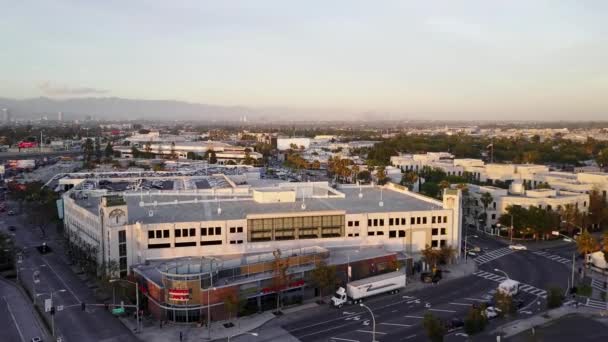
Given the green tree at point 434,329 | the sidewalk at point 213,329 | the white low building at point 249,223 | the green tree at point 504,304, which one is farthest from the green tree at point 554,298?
the sidewalk at point 213,329

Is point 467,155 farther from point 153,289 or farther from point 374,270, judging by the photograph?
point 153,289

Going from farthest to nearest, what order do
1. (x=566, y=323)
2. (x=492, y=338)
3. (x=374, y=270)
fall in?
(x=374, y=270), (x=566, y=323), (x=492, y=338)

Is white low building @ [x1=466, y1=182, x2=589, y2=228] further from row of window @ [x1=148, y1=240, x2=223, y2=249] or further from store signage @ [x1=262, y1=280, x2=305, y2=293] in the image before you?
row of window @ [x1=148, y1=240, x2=223, y2=249]

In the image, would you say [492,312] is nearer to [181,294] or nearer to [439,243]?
[439,243]

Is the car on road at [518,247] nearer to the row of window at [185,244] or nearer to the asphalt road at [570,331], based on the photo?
the asphalt road at [570,331]

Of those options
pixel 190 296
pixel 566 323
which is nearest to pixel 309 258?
pixel 190 296

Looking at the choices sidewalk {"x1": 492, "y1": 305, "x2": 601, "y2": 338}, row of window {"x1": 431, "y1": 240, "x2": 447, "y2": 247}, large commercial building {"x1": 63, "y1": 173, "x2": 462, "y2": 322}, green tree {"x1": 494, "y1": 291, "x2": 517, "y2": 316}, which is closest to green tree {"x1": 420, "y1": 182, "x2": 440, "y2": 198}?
large commercial building {"x1": 63, "y1": 173, "x2": 462, "y2": 322}
